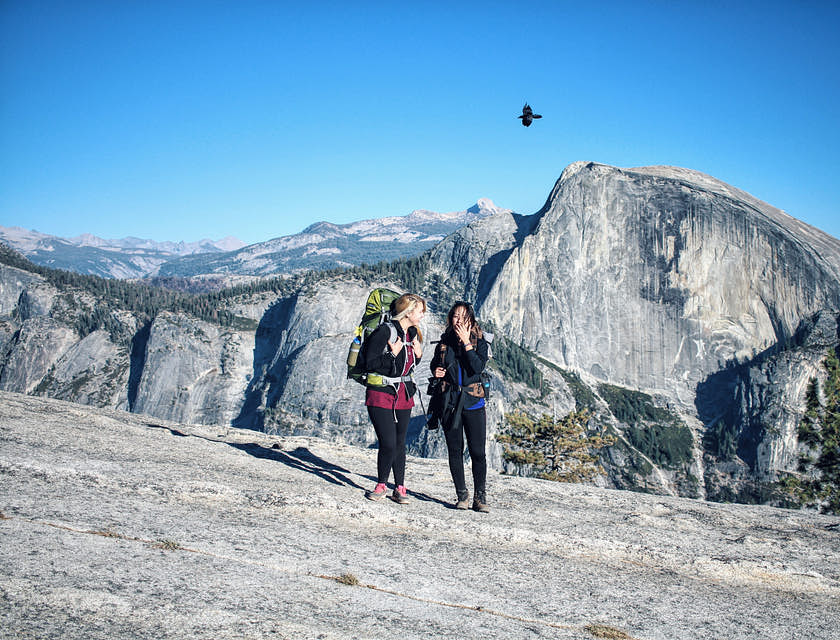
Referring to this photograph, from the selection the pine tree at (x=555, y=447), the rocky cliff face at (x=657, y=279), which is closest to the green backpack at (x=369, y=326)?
the pine tree at (x=555, y=447)

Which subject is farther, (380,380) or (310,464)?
(310,464)

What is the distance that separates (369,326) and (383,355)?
24.4 inches

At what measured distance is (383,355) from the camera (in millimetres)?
8953

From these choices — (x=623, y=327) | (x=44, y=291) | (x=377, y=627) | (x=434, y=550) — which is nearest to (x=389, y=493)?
(x=434, y=550)

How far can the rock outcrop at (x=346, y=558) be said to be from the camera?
5.29 metres

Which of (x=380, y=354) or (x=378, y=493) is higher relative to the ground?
(x=380, y=354)

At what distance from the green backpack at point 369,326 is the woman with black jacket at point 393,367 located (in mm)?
134

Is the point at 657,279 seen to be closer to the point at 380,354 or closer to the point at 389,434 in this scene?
the point at 389,434

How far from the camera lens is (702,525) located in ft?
35.2

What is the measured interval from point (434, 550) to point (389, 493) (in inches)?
106

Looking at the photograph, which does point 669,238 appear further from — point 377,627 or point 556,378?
point 377,627

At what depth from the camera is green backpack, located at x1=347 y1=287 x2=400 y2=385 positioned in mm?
Result: 9164

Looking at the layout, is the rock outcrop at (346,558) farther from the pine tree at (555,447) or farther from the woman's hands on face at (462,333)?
the pine tree at (555,447)

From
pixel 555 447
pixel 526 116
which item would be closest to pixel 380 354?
pixel 526 116
